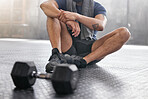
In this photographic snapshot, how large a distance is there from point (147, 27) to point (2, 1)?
19.7 feet

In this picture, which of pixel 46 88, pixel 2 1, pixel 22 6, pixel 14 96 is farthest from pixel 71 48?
pixel 2 1

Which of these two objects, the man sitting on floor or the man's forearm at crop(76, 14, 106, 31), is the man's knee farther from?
the man's forearm at crop(76, 14, 106, 31)

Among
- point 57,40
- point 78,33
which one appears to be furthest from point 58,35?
point 78,33

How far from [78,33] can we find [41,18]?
723 centimetres

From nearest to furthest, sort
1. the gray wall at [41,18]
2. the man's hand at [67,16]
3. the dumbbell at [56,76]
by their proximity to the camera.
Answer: the dumbbell at [56,76], the man's hand at [67,16], the gray wall at [41,18]

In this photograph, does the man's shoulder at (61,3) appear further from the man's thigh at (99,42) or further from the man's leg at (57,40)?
the man's thigh at (99,42)

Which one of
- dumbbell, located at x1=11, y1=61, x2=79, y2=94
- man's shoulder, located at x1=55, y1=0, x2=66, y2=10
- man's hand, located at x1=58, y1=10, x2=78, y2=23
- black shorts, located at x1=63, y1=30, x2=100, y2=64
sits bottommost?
black shorts, located at x1=63, y1=30, x2=100, y2=64

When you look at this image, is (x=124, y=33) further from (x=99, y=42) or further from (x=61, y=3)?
(x=61, y=3)

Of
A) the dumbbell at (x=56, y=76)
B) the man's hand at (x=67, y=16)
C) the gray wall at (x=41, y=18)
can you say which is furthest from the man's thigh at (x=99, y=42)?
the gray wall at (x=41, y=18)

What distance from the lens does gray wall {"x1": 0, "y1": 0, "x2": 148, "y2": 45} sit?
7344 mm

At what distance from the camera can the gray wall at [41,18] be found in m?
7.34

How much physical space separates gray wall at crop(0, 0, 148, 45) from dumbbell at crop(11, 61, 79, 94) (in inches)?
269

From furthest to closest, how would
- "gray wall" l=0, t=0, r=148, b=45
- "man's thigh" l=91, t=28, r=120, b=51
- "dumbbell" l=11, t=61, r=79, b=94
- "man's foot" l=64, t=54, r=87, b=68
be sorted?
"gray wall" l=0, t=0, r=148, b=45 < "man's thigh" l=91, t=28, r=120, b=51 < "man's foot" l=64, t=54, r=87, b=68 < "dumbbell" l=11, t=61, r=79, b=94

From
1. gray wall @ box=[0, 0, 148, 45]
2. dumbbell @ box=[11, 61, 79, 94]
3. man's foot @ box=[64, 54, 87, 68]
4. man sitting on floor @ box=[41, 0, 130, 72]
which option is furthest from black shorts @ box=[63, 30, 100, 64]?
gray wall @ box=[0, 0, 148, 45]
